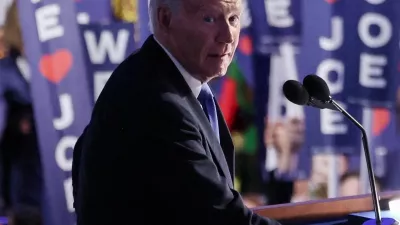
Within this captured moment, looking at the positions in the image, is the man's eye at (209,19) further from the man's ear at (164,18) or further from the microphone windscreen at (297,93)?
the microphone windscreen at (297,93)

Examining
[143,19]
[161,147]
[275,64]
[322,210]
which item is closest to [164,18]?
[161,147]

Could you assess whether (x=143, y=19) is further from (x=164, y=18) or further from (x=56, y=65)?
(x=164, y=18)

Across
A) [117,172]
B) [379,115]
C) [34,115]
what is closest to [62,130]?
[34,115]

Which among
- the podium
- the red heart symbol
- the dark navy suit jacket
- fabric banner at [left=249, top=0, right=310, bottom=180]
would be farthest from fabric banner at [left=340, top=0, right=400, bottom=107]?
the dark navy suit jacket

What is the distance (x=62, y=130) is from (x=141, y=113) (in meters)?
0.71

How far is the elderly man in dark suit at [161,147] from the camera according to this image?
0.92m

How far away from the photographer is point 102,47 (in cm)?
163

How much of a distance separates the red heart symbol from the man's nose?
628mm

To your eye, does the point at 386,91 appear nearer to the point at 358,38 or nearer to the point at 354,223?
the point at 358,38

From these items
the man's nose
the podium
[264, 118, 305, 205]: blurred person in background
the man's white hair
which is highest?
the man's white hair

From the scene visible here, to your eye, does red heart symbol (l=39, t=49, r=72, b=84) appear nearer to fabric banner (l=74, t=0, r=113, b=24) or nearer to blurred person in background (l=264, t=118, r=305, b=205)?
fabric banner (l=74, t=0, r=113, b=24)

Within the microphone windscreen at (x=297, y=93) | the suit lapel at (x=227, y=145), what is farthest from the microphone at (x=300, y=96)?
the suit lapel at (x=227, y=145)

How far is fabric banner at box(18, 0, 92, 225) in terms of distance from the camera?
1.55m

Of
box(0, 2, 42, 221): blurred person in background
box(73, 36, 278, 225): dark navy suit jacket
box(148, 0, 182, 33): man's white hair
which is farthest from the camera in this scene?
box(0, 2, 42, 221): blurred person in background
